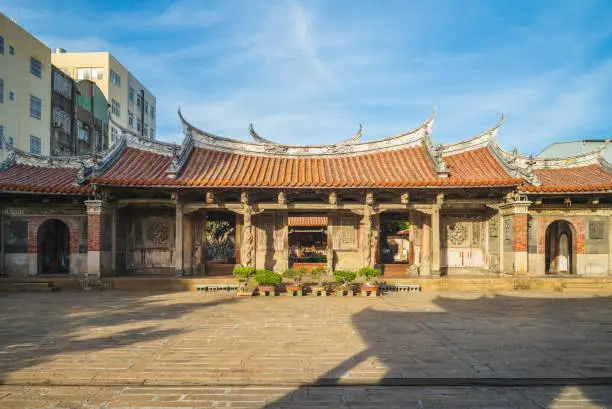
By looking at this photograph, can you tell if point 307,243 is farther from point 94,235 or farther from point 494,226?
point 94,235

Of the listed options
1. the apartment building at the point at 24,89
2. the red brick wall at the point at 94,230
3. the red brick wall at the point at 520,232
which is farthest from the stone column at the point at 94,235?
the apartment building at the point at 24,89

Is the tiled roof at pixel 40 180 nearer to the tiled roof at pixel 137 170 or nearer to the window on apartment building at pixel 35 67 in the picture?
the tiled roof at pixel 137 170

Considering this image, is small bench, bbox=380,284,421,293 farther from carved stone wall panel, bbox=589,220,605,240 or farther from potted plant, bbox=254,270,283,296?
carved stone wall panel, bbox=589,220,605,240

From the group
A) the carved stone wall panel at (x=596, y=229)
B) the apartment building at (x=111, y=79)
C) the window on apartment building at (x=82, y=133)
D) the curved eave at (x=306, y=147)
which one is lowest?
the carved stone wall panel at (x=596, y=229)

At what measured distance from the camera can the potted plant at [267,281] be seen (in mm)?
12703

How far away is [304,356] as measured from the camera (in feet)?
21.0

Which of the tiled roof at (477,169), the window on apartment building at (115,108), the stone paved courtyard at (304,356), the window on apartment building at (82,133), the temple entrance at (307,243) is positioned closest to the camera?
the stone paved courtyard at (304,356)

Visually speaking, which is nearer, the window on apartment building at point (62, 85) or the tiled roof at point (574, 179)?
the tiled roof at point (574, 179)

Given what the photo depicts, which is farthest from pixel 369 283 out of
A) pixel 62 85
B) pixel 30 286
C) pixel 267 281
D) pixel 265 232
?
pixel 62 85

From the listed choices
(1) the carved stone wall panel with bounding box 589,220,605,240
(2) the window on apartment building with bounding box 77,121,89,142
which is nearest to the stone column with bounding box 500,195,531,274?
(1) the carved stone wall panel with bounding box 589,220,605,240

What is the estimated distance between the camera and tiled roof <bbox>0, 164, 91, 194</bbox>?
13297mm

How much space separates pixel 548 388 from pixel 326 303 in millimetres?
6514

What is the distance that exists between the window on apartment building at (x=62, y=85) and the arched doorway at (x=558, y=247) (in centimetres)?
3427

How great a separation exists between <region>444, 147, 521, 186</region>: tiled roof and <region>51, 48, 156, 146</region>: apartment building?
3083cm
